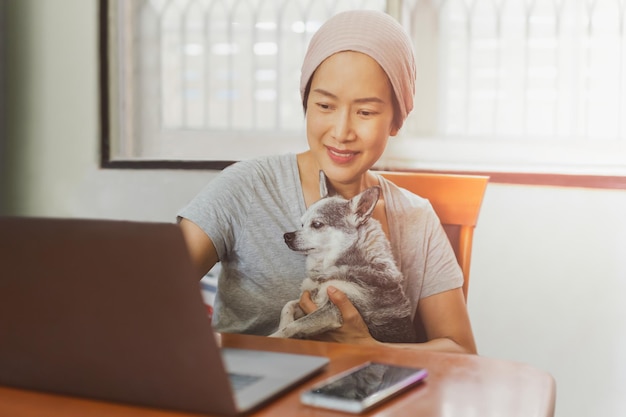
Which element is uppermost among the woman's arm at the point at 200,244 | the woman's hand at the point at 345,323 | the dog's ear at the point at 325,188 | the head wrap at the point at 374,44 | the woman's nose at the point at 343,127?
the head wrap at the point at 374,44

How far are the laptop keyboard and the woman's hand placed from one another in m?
0.58

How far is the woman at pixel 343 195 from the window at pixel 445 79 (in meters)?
0.31

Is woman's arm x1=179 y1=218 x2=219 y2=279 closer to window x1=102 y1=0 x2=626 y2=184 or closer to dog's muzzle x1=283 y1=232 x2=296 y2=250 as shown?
dog's muzzle x1=283 y1=232 x2=296 y2=250

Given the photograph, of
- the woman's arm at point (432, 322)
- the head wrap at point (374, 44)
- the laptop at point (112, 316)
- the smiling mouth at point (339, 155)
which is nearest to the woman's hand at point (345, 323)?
the woman's arm at point (432, 322)

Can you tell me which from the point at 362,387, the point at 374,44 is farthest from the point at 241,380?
the point at 374,44

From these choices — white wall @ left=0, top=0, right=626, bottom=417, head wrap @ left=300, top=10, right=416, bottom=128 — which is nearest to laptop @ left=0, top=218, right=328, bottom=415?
head wrap @ left=300, top=10, right=416, bottom=128

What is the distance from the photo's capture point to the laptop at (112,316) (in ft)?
2.25

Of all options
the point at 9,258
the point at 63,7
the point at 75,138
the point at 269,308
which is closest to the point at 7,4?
the point at 63,7

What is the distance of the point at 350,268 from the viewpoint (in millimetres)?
1473

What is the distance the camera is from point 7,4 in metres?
2.29

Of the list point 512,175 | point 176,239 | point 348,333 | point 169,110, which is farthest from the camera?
point 169,110

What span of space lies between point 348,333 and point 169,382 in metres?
0.74

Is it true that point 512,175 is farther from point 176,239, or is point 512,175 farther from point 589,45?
point 176,239

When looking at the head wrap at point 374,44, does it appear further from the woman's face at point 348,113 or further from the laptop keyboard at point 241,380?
the laptop keyboard at point 241,380
